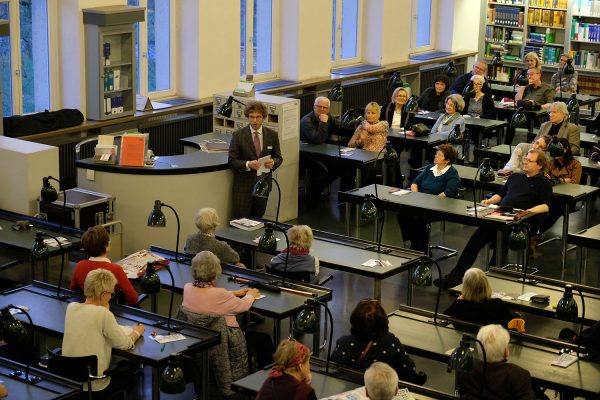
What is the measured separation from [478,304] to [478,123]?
587 centimetres

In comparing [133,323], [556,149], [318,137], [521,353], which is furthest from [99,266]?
[318,137]

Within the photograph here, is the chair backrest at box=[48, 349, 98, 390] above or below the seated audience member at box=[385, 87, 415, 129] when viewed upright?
below

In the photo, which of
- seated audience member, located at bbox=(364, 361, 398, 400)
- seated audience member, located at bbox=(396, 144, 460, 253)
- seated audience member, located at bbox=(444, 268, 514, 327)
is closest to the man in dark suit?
seated audience member, located at bbox=(396, 144, 460, 253)

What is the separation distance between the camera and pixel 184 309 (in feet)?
20.9

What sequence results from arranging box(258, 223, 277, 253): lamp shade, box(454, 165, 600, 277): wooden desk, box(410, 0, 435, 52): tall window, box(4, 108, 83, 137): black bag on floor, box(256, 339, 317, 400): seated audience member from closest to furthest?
box(256, 339, 317, 400): seated audience member
box(258, 223, 277, 253): lamp shade
box(454, 165, 600, 277): wooden desk
box(4, 108, 83, 137): black bag on floor
box(410, 0, 435, 52): tall window

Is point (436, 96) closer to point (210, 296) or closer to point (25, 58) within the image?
point (25, 58)

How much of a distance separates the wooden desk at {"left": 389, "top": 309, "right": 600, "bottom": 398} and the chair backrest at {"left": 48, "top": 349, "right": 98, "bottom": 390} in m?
1.71

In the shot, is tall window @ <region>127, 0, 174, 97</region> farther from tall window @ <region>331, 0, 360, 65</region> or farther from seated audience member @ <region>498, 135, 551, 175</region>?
seated audience member @ <region>498, 135, 551, 175</region>

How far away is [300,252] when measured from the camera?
7148 millimetres

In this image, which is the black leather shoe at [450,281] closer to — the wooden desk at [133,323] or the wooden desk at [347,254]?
the wooden desk at [347,254]

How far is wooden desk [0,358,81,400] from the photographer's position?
527 cm

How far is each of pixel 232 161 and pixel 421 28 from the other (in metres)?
7.89

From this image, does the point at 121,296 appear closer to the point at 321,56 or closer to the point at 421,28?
the point at 321,56

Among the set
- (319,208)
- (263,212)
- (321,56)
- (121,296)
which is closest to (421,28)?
(321,56)
